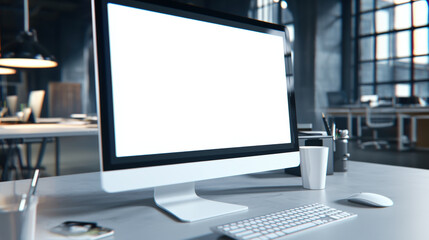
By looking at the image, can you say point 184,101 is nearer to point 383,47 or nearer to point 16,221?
point 16,221

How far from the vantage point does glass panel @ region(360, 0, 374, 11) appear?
801 centimetres

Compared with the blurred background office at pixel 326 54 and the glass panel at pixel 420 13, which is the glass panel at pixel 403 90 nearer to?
the blurred background office at pixel 326 54

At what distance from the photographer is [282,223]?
0.58 metres

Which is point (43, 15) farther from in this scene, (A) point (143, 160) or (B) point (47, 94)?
(A) point (143, 160)

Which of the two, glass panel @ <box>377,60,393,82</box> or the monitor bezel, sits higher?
glass panel @ <box>377,60,393,82</box>

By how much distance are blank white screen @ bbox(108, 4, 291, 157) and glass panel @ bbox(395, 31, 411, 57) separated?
25.3 ft

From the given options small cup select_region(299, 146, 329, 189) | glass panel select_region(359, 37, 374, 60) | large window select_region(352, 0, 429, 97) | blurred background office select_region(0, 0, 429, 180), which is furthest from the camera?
glass panel select_region(359, 37, 374, 60)

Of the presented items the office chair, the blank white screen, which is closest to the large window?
the office chair

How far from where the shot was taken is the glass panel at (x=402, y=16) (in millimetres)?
7289

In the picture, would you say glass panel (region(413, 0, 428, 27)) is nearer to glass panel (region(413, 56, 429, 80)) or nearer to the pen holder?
glass panel (region(413, 56, 429, 80))

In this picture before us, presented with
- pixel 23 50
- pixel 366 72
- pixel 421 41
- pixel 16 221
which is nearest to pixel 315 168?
pixel 16 221

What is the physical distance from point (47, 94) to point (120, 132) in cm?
896

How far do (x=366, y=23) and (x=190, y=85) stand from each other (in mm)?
8676

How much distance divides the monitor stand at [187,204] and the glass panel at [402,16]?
8141 millimetres
